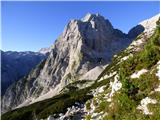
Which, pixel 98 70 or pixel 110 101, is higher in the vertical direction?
pixel 98 70

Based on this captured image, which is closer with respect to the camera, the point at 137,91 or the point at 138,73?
the point at 137,91

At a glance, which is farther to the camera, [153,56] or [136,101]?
[153,56]

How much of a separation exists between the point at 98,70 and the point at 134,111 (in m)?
170

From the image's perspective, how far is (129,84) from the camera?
27078 mm

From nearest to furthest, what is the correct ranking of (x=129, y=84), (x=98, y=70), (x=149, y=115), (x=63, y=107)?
(x=149, y=115)
(x=129, y=84)
(x=63, y=107)
(x=98, y=70)

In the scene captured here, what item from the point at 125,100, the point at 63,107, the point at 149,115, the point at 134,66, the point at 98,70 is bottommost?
the point at 149,115

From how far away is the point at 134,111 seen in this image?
25.1 m

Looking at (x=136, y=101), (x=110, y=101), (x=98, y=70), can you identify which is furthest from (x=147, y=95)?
(x=98, y=70)

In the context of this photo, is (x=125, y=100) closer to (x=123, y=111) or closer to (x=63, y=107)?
(x=123, y=111)

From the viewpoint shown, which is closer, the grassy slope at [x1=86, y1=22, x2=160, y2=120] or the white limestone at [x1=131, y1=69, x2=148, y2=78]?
the grassy slope at [x1=86, y1=22, x2=160, y2=120]

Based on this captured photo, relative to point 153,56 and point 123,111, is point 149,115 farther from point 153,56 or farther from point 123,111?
point 153,56

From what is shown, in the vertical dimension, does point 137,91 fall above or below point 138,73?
below

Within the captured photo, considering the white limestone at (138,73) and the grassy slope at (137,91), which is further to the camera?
the white limestone at (138,73)

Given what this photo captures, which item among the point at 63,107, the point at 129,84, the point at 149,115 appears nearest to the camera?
the point at 149,115
